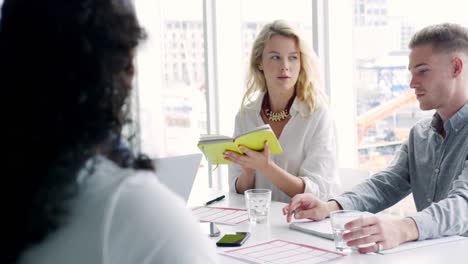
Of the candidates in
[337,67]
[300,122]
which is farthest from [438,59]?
[337,67]

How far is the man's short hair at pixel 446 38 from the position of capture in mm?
2180

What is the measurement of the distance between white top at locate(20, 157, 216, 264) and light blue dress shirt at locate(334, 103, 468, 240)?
138cm

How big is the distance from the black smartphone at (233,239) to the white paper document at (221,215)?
0.22 m

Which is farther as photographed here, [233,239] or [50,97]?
[233,239]

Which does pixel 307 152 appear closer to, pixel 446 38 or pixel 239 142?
pixel 239 142

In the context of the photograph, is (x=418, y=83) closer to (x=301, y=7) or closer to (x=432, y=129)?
(x=432, y=129)

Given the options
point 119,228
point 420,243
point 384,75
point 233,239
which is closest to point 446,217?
point 420,243

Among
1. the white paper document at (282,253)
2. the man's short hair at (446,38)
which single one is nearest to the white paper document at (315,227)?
the white paper document at (282,253)

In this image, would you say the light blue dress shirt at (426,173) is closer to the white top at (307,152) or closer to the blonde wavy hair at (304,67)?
the white top at (307,152)

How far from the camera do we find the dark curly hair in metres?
0.72

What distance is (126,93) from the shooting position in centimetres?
78

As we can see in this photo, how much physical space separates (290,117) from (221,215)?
85 centimetres

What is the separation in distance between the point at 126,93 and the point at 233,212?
1548 millimetres

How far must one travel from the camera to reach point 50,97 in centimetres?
72
